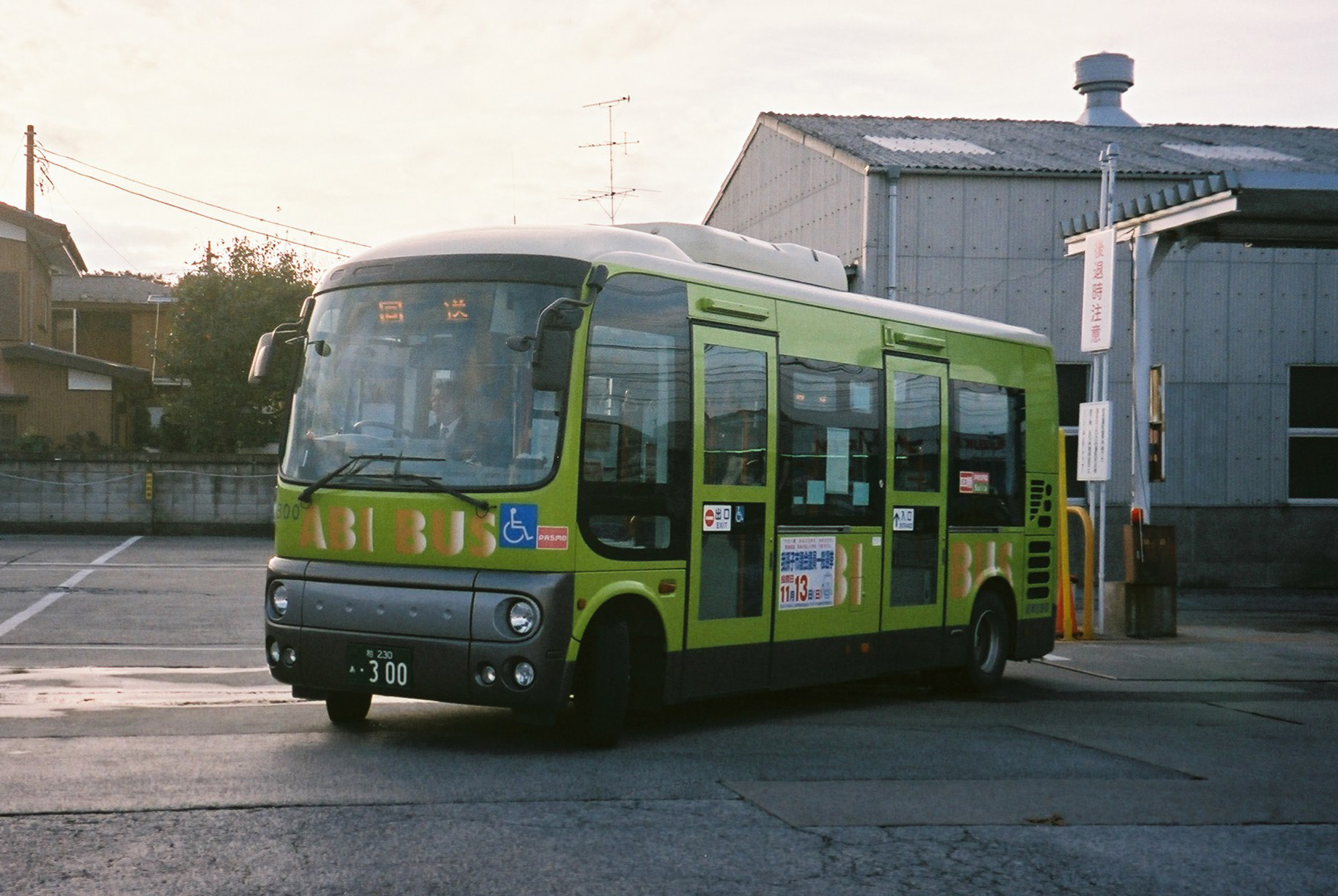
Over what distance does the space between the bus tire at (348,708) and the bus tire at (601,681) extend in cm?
147

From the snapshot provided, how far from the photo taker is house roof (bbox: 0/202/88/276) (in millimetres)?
41219

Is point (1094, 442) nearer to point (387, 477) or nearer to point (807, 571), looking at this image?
point (807, 571)

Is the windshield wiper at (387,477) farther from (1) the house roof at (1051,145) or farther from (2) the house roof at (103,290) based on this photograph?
(2) the house roof at (103,290)

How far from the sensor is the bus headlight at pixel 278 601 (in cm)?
870

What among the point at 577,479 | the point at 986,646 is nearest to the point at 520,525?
the point at 577,479

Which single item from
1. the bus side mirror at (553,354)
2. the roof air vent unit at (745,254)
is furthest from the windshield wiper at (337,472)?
the roof air vent unit at (745,254)

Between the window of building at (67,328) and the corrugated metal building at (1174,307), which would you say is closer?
the corrugated metal building at (1174,307)

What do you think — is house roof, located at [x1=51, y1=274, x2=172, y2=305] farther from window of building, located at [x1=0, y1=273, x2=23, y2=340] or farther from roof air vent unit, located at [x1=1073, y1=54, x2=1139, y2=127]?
roof air vent unit, located at [x1=1073, y1=54, x2=1139, y2=127]

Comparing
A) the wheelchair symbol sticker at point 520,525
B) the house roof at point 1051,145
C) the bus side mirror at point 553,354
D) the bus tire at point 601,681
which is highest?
the house roof at point 1051,145

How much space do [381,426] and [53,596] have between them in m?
11.8

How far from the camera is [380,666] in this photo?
822 centimetres

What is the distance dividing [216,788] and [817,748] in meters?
3.50

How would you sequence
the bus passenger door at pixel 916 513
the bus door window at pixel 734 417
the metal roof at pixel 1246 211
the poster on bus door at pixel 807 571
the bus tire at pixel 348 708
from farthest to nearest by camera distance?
the metal roof at pixel 1246 211, the bus passenger door at pixel 916 513, the poster on bus door at pixel 807 571, the bus door window at pixel 734 417, the bus tire at pixel 348 708

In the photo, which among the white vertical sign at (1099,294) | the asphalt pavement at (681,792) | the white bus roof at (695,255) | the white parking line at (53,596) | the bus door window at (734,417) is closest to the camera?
the asphalt pavement at (681,792)
